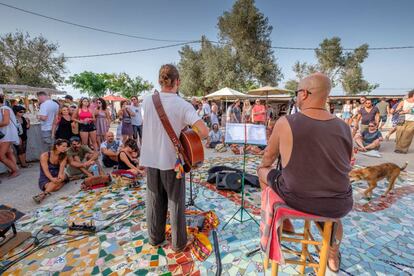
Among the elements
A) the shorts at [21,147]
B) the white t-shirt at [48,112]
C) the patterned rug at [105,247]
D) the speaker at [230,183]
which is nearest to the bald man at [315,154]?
the patterned rug at [105,247]

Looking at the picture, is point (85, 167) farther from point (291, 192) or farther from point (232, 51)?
point (232, 51)

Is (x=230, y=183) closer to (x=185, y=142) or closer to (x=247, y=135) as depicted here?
(x=247, y=135)

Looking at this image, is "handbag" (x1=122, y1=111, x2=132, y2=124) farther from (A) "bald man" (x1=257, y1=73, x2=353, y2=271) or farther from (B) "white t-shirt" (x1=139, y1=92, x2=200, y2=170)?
(A) "bald man" (x1=257, y1=73, x2=353, y2=271)

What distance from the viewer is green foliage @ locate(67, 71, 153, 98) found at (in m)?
36.9

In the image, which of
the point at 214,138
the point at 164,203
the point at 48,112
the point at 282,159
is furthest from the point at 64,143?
the point at 214,138

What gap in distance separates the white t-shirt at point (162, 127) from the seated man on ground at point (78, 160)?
10.6 ft

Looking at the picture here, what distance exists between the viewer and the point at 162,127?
71.1 inches

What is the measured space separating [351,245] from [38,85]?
97.7 feet

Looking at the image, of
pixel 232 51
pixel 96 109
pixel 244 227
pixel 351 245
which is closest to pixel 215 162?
pixel 244 227

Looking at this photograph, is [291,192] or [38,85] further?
[38,85]

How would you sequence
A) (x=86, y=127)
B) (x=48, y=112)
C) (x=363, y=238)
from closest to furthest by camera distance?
(x=363, y=238) < (x=48, y=112) < (x=86, y=127)

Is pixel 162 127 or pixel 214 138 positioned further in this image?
pixel 214 138

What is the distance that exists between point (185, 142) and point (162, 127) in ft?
0.83

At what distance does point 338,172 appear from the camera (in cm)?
121
